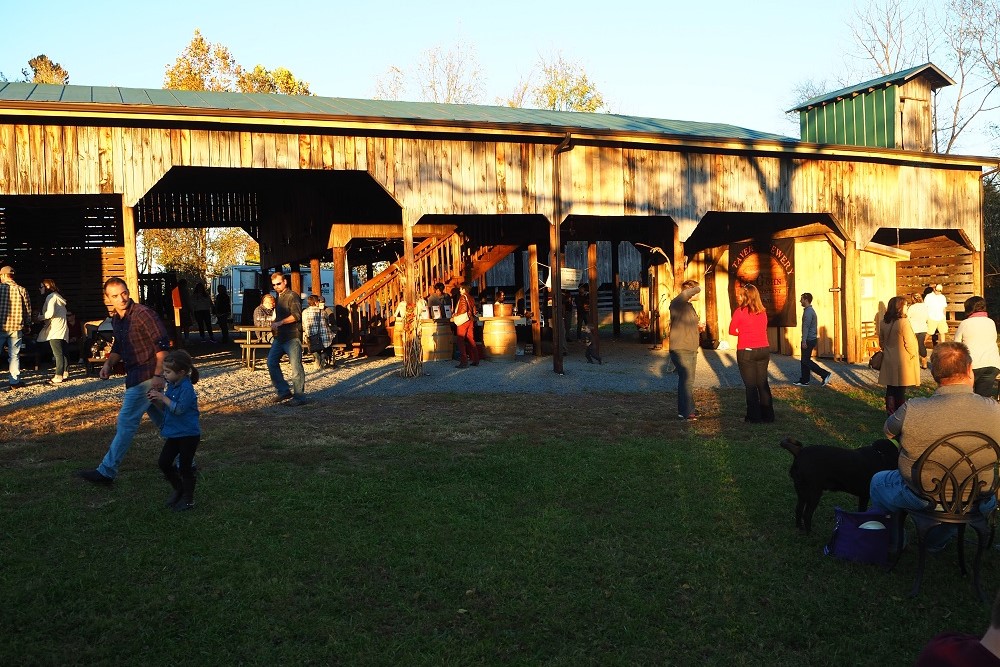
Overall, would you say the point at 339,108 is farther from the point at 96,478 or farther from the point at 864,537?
the point at 864,537

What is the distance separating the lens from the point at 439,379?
45.5 ft

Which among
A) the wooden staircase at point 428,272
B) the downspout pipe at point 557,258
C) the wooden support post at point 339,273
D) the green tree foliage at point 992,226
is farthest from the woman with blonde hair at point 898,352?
the green tree foliage at point 992,226

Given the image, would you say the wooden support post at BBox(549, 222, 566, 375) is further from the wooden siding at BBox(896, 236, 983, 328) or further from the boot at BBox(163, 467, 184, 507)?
the wooden siding at BBox(896, 236, 983, 328)

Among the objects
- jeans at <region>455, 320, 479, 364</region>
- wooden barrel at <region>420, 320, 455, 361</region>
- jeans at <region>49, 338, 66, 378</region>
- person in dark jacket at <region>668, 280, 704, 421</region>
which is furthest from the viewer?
wooden barrel at <region>420, 320, 455, 361</region>

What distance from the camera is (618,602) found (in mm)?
4422

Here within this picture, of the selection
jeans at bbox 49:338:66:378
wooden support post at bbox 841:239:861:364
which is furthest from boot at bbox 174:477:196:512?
wooden support post at bbox 841:239:861:364

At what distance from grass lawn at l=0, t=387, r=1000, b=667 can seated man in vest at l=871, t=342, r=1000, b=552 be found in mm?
497

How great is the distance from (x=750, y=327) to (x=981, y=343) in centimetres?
233

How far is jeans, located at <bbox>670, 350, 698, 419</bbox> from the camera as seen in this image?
973 cm

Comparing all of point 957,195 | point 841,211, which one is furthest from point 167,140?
point 957,195

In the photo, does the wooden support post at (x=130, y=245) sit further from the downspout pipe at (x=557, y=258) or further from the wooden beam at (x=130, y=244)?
the downspout pipe at (x=557, y=258)

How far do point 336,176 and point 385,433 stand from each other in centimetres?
1100

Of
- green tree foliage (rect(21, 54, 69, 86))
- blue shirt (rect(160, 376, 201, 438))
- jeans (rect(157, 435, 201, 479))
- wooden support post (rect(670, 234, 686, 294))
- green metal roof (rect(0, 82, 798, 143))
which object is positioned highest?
green tree foliage (rect(21, 54, 69, 86))

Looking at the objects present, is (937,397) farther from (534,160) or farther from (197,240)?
(197,240)
